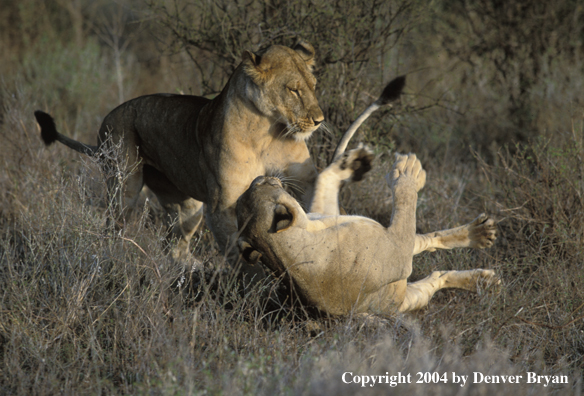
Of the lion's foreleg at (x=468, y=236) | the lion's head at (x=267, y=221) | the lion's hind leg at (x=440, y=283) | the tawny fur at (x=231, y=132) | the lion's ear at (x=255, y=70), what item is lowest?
the lion's hind leg at (x=440, y=283)

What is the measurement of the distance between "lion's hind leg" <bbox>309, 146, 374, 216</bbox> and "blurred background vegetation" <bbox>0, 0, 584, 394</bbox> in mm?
746

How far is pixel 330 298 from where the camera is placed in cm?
328

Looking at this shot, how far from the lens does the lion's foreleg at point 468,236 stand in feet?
12.6

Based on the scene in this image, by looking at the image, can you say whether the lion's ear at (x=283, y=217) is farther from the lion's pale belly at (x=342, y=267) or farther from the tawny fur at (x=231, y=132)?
the tawny fur at (x=231, y=132)

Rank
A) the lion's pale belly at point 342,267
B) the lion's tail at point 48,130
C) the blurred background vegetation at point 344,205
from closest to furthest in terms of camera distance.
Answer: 1. the blurred background vegetation at point 344,205
2. the lion's pale belly at point 342,267
3. the lion's tail at point 48,130

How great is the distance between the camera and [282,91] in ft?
11.8

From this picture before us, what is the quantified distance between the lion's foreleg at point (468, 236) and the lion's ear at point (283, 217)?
1114 mm

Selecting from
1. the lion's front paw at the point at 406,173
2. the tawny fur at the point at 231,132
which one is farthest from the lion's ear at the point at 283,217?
the lion's front paw at the point at 406,173

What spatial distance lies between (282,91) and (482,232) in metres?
1.60

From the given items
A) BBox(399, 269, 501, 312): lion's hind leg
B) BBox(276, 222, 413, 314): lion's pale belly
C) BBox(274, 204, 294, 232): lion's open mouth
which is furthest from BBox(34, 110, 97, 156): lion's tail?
BBox(399, 269, 501, 312): lion's hind leg

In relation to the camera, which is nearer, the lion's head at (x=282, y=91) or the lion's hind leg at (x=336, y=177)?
the lion's head at (x=282, y=91)

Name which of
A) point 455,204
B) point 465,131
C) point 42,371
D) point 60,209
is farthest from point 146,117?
point 465,131

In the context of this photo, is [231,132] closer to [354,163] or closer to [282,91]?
[282,91]

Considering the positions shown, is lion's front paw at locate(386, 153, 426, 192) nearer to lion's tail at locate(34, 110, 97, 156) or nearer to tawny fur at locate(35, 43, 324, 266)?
tawny fur at locate(35, 43, 324, 266)
